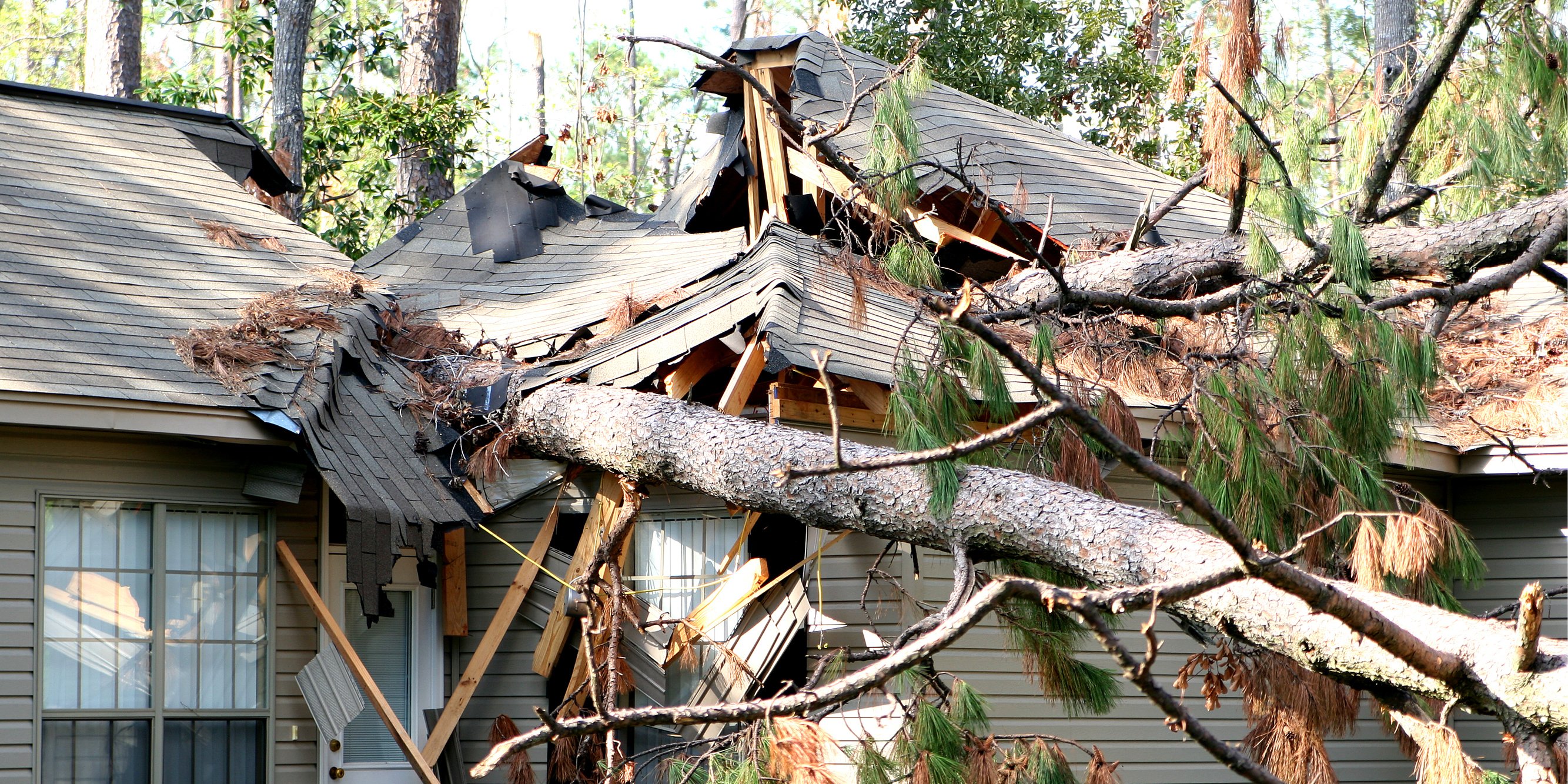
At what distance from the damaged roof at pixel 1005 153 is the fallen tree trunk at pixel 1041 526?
3.38 m

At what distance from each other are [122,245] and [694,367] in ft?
12.2

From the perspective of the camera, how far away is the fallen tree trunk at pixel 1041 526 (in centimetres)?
356

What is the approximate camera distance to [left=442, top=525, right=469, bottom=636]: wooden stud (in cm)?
798

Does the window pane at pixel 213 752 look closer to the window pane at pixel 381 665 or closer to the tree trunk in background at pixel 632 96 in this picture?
the window pane at pixel 381 665

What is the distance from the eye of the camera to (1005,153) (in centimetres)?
1035

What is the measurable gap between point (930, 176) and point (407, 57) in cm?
870

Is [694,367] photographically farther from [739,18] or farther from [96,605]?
[739,18]

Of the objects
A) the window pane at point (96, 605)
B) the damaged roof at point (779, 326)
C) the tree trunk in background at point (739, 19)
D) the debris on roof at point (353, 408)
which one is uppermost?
the tree trunk in background at point (739, 19)

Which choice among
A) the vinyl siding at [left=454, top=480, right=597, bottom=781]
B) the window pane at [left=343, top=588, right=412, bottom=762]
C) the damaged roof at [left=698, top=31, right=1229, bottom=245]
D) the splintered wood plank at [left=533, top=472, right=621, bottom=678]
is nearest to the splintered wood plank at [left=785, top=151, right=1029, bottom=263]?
the damaged roof at [left=698, top=31, right=1229, bottom=245]

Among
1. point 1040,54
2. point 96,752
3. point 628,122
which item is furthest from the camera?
point 628,122

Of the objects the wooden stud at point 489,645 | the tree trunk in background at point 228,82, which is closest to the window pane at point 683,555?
the wooden stud at point 489,645

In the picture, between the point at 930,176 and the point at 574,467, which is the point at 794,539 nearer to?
the point at 574,467

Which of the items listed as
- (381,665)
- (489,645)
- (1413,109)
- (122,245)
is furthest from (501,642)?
(1413,109)

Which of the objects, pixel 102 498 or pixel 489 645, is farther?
pixel 489 645
